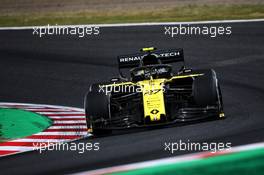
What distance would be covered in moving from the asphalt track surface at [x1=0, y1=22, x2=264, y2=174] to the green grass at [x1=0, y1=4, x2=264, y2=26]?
46.1 inches

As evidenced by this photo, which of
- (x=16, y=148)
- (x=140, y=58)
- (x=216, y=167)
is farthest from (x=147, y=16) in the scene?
(x=216, y=167)

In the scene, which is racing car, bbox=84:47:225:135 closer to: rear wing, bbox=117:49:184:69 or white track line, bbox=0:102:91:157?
rear wing, bbox=117:49:184:69

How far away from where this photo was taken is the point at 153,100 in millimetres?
13023

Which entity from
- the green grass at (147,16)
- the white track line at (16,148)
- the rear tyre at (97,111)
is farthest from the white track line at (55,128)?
the green grass at (147,16)

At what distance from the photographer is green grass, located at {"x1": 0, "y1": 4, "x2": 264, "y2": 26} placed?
24047 millimetres

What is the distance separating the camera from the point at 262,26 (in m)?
Answer: 22.0

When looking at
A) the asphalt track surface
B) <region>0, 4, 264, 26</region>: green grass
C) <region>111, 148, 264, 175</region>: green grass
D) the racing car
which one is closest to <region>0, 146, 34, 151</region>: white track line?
the asphalt track surface

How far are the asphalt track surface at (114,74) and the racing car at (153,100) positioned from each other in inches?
9.2

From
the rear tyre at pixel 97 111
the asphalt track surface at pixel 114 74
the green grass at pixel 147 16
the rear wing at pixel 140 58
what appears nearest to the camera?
the asphalt track surface at pixel 114 74

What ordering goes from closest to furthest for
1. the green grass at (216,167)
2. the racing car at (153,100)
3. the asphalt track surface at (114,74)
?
the green grass at (216,167) → the asphalt track surface at (114,74) → the racing car at (153,100)

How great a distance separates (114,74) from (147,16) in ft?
21.7

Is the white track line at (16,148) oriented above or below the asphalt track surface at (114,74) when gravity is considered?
below

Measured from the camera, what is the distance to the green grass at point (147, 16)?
78.9ft

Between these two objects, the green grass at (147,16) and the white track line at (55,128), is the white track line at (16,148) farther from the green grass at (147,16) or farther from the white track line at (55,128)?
the green grass at (147,16)
